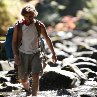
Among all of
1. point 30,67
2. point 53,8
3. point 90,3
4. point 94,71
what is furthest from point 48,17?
point 30,67

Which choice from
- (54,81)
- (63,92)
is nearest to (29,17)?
(63,92)

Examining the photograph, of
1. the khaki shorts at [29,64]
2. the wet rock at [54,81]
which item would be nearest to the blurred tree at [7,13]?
the wet rock at [54,81]

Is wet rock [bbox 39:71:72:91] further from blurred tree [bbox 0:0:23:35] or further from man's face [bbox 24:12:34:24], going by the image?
blurred tree [bbox 0:0:23:35]

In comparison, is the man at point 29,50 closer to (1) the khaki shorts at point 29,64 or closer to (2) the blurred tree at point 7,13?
(1) the khaki shorts at point 29,64

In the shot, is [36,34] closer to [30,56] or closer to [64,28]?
[30,56]

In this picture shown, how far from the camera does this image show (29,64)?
22.5 ft

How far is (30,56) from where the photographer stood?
678 cm

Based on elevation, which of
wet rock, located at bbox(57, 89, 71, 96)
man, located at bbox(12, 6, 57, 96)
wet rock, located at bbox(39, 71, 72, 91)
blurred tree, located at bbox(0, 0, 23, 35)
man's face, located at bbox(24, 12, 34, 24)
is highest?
blurred tree, located at bbox(0, 0, 23, 35)

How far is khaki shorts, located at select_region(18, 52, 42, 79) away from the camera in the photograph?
6742mm

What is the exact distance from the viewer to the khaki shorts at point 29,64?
674 cm

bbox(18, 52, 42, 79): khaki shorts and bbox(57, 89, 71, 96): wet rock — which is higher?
bbox(18, 52, 42, 79): khaki shorts

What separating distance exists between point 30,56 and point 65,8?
→ 141 feet

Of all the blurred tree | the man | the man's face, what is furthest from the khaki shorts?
the blurred tree

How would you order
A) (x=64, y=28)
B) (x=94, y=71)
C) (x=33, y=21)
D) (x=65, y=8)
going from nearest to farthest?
(x=33, y=21) < (x=94, y=71) < (x=64, y=28) < (x=65, y=8)
